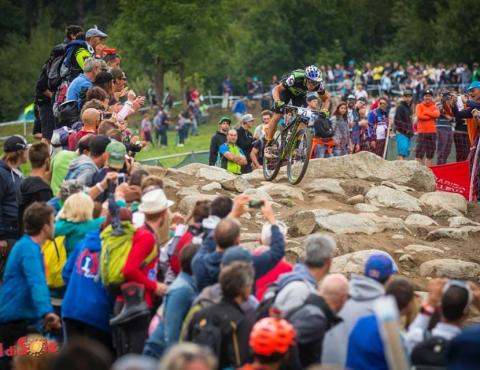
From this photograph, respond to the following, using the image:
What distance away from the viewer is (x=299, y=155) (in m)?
18.0

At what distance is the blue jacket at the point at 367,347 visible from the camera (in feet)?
27.3

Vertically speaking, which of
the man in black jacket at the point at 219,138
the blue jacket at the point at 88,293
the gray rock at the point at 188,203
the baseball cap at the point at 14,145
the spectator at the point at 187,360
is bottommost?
the gray rock at the point at 188,203

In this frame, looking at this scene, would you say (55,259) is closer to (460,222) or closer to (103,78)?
(103,78)

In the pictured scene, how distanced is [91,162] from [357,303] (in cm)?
421

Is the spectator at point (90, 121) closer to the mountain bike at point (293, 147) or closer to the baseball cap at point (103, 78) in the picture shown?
the baseball cap at point (103, 78)

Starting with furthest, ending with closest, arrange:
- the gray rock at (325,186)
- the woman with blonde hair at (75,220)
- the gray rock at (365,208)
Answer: the gray rock at (325,186)
the gray rock at (365,208)
the woman with blonde hair at (75,220)

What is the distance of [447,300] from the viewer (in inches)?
330

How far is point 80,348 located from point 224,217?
4328 mm

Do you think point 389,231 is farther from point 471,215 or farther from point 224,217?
point 224,217

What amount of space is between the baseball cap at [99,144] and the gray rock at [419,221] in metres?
6.71

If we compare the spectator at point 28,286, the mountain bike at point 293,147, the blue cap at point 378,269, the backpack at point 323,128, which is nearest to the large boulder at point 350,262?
the mountain bike at point 293,147

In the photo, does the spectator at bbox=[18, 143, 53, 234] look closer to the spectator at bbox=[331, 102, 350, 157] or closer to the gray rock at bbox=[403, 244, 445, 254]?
the gray rock at bbox=[403, 244, 445, 254]

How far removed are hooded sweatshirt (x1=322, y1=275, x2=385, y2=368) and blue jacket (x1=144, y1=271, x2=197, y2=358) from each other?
51.7 inches

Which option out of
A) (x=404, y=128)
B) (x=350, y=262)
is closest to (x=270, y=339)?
(x=350, y=262)
